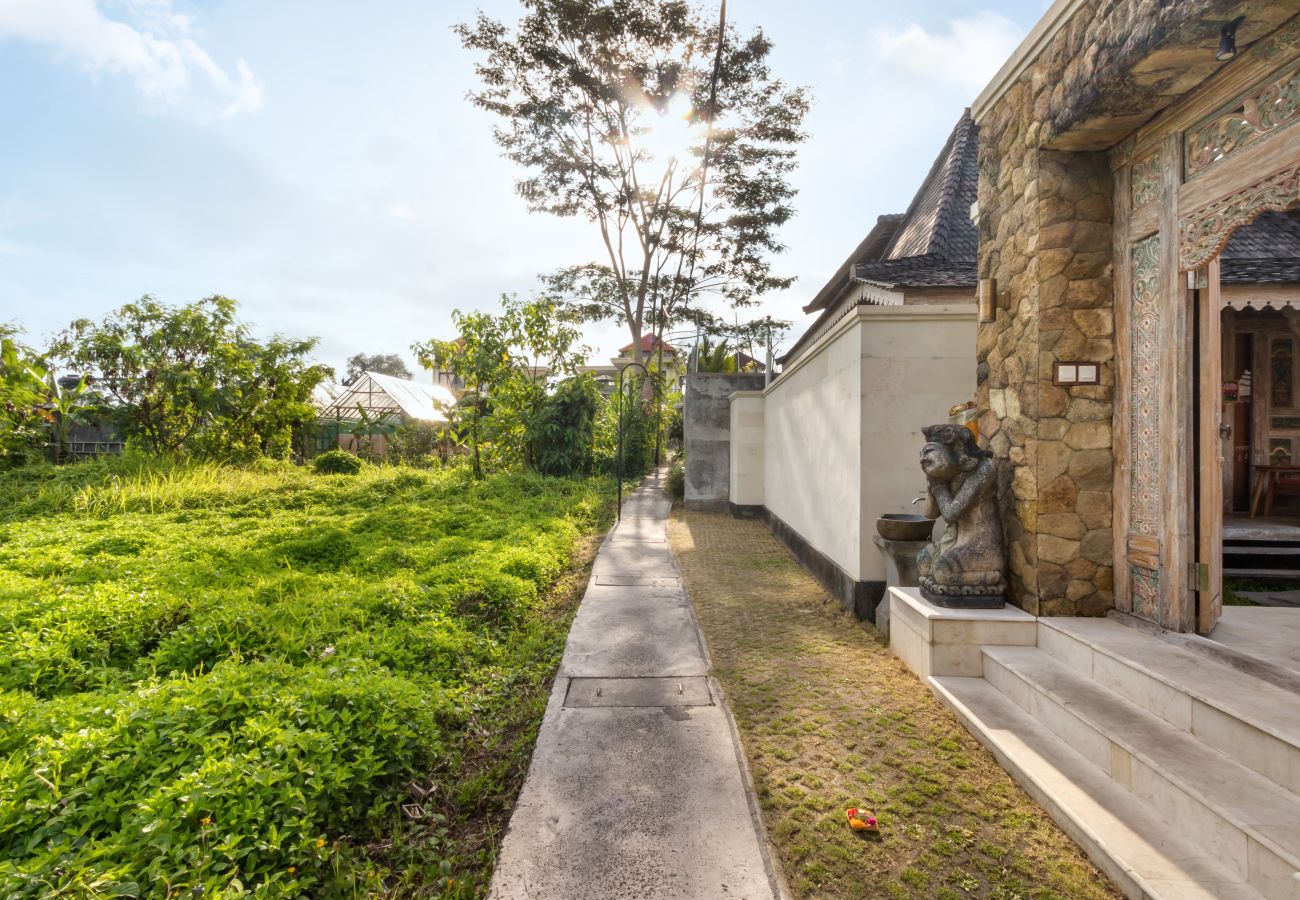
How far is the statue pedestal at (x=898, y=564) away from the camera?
4.23 m

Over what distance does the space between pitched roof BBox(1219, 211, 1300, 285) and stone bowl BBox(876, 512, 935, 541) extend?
12.4 ft

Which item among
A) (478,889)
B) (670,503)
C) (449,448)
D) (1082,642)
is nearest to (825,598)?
(1082,642)

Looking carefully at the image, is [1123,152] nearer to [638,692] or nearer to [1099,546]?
[1099,546]

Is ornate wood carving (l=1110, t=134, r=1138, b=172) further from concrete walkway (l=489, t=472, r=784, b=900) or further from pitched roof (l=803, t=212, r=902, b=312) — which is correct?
pitched roof (l=803, t=212, r=902, b=312)

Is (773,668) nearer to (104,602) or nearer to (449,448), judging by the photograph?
(104,602)

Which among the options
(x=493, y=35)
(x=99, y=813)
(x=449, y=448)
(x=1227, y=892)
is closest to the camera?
(x=1227, y=892)

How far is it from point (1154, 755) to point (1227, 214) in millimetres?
2317

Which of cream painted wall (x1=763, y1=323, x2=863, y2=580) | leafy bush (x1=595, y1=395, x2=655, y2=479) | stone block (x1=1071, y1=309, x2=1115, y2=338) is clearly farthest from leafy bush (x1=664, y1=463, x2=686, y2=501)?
stone block (x1=1071, y1=309, x2=1115, y2=338)

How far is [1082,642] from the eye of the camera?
3014 millimetres

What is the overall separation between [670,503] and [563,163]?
11012mm

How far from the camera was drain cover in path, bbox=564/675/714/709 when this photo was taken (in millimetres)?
3223

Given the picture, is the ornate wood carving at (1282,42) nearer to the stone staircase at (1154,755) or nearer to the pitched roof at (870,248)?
the stone staircase at (1154,755)

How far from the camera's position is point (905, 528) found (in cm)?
422

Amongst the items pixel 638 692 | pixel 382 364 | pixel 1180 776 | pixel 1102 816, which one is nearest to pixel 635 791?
pixel 638 692
